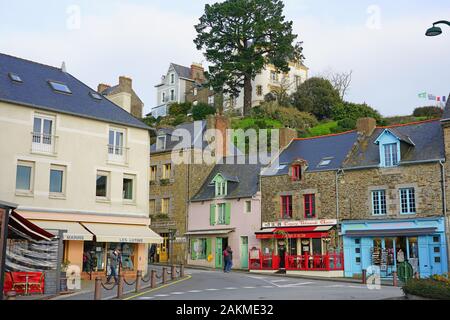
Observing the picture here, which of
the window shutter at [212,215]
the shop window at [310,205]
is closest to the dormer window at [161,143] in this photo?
the window shutter at [212,215]

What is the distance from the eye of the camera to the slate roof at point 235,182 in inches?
1503

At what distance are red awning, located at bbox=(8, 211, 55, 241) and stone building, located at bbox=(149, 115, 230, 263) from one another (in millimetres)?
22961

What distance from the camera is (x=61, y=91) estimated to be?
29.6 metres

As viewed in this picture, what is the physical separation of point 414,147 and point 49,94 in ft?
62.5

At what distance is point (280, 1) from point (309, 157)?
89.6ft

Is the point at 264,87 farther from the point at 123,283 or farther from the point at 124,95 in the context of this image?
the point at 123,283

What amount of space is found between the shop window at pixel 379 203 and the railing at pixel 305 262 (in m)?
3.04

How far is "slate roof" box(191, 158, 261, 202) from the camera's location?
38188mm

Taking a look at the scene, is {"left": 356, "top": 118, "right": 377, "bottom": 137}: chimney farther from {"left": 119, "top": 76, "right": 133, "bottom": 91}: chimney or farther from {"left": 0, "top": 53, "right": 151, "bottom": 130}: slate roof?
{"left": 119, "top": 76, "right": 133, "bottom": 91}: chimney

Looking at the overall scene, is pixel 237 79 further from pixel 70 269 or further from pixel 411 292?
pixel 411 292

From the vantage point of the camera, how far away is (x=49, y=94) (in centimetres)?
2873

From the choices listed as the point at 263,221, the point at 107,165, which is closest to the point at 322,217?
the point at 263,221

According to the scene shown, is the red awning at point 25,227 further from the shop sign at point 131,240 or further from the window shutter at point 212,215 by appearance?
the window shutter at point 212,215

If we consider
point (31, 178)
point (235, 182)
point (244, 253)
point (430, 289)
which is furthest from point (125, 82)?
point (430, 289)
